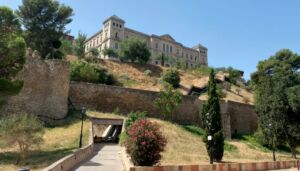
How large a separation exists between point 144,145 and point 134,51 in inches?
1964

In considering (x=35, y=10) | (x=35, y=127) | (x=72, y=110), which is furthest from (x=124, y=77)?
(x=35, y=127)

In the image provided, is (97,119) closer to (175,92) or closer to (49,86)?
(49,86)

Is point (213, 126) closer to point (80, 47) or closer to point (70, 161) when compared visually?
point (70, 161)

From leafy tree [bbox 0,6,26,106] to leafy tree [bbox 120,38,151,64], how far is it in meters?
42.2

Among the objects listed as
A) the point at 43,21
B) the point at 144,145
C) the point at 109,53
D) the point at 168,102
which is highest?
the point at 109,53

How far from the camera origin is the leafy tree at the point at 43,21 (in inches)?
1748

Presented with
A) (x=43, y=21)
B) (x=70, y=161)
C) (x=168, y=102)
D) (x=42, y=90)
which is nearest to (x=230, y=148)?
(x=168, y=102)

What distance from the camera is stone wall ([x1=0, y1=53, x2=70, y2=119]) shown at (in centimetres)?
2753

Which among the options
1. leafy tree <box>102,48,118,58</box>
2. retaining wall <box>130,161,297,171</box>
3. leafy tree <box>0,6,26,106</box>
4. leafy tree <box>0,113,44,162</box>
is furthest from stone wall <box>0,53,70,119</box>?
leafy tree <box>102,48,118,58</box>

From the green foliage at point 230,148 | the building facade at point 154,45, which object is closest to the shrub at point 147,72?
the building facade at point 154,45

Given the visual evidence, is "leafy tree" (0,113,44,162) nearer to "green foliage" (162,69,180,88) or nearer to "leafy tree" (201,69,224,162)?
"leafy tree" (201,69,224,162)

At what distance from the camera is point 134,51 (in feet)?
207

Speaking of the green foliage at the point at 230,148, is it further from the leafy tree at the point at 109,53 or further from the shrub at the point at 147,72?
the leafy tree at the point at 109,53

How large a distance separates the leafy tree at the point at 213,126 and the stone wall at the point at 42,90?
14.0 m
